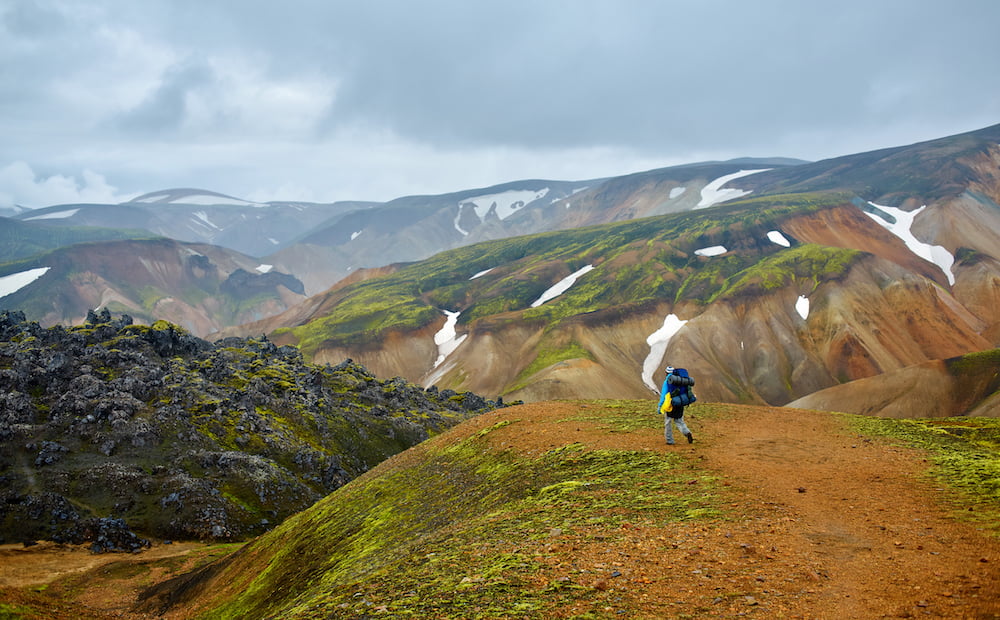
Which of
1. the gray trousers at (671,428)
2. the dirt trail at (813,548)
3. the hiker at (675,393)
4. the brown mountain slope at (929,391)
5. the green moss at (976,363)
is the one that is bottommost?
the brown mountain slope at (929,391)

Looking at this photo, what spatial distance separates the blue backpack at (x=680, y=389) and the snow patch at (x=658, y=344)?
121 metres

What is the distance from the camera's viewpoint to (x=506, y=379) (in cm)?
15150

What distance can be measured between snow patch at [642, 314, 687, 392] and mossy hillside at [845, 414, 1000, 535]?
114 meters

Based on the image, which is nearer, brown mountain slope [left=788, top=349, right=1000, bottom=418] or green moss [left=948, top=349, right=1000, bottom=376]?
brown mountain slope [left=788, top=349, right=1000, bottom=418]

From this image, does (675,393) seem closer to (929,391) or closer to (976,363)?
(929,391)

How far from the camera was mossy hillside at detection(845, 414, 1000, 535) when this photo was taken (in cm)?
1383

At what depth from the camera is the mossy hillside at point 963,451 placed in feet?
45.4

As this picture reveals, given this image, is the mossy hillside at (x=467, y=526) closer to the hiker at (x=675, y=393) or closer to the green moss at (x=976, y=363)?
the hiker at (x=675, y=393)

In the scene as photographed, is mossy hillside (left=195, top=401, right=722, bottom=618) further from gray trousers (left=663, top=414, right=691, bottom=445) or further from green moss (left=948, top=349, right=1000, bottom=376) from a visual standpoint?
green moss (left=948, top=349, right=1000, bottom=376)

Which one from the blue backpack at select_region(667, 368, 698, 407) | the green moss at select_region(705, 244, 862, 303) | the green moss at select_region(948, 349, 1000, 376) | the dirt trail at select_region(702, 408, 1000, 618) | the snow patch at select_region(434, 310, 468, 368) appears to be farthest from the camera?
the snow patch at select_region(434, 310, 468, 368)

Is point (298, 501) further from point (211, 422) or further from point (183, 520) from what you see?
point (211, 422)

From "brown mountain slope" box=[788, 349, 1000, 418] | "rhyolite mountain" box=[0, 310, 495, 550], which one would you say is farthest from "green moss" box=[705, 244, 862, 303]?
"rhyolite mountain" box=[0, 310, 495, 550]

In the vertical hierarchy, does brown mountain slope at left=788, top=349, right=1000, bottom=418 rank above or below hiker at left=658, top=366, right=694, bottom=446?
below

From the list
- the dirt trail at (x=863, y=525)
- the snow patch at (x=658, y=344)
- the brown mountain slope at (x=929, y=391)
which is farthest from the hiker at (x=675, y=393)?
the snow patch at (x=658, y=344)
